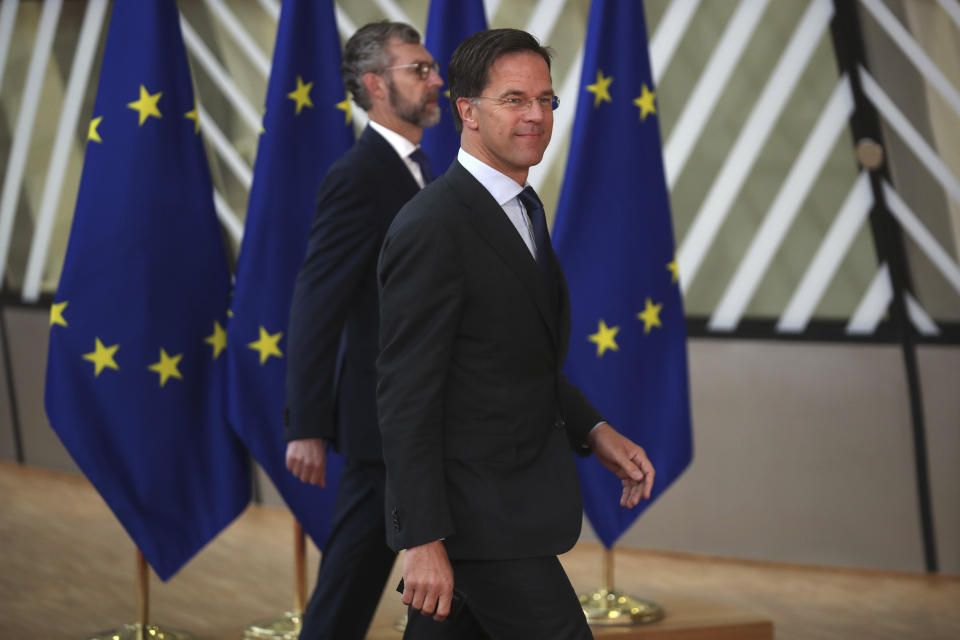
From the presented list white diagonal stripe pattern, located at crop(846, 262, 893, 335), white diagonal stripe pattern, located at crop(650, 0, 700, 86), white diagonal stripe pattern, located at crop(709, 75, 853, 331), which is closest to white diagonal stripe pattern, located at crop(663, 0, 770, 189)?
white diagonal stripe pattern, located at crop(650, 0, 700, 86)

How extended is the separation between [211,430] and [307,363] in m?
0.86

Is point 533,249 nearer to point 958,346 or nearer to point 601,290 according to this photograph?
point 601,290

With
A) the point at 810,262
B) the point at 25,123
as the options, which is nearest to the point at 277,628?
the point at 810,262

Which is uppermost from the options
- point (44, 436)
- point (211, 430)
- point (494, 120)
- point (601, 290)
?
point (494, 120)

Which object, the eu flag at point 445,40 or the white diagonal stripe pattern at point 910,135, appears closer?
the eu flag at point 445,40

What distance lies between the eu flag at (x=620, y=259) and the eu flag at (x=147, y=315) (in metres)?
1.18

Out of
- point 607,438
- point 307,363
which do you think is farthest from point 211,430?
point 607,438

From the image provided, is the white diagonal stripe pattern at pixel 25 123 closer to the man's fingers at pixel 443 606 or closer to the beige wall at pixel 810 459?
the beige wall at pixel 810 459

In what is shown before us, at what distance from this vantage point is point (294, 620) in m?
3.60

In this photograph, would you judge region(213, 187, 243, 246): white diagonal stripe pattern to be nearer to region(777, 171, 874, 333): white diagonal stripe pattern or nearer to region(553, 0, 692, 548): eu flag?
region(777, 171, 874, 333): white diagonal stripe pattern

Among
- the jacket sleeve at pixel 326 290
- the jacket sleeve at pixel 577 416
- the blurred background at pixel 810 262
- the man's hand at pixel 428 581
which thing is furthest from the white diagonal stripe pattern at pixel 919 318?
the man's hand at pixel 428 581

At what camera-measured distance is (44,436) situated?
23.8 feet

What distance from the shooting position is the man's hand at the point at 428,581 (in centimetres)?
171

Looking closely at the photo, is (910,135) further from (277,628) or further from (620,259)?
(277,628)
